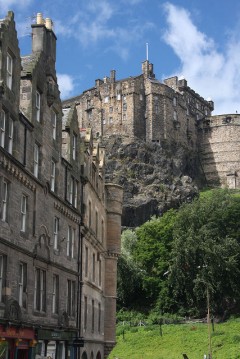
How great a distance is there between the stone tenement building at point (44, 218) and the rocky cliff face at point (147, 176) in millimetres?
74131

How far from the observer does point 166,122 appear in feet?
448

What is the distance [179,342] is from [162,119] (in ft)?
270

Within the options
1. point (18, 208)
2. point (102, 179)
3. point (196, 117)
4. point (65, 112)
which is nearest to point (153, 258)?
point (102, 179)

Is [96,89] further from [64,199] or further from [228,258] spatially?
[64,199]

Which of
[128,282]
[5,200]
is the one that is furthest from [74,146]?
[128,282]

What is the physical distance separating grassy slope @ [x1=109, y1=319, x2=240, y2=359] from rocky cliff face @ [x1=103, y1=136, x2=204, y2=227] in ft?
162

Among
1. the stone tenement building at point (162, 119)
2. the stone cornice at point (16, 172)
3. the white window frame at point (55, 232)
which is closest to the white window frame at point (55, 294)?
the white window frame at point (55, 232)

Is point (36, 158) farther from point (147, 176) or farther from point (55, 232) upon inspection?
point (147, 176)

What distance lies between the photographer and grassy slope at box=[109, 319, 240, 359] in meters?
54.3

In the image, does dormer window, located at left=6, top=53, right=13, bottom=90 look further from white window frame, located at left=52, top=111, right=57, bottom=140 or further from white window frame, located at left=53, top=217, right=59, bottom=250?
white window frame, located at left=53, top=217, right=59, bottom=250

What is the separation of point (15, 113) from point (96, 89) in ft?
378

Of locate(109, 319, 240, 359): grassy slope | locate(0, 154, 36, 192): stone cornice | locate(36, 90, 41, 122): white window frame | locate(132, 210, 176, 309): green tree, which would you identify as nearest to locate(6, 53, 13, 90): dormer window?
locate(0, 154, 36, 192): stone cornice

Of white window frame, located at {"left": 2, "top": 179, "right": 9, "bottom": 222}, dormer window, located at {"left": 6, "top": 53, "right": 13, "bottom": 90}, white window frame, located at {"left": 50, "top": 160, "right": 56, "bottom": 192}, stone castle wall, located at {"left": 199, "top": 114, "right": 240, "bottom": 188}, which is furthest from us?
stone castle wall, located at {"left": 199, "top": 114, "right": 240, "bottom": 188}

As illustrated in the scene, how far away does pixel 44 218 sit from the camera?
27922 mm
